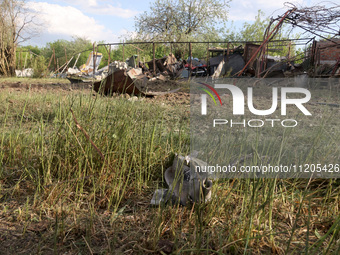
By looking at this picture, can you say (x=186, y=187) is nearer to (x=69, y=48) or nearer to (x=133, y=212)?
(x=133, y=212)

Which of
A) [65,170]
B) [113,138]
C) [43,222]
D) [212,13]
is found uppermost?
[212,13]

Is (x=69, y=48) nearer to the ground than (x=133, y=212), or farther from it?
farther from it

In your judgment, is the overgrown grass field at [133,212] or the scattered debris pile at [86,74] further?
the scattered debris pile at [86,74]

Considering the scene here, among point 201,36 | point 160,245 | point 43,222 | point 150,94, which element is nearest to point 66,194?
point 43,222

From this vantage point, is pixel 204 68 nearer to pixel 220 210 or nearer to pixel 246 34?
pixel 220 210

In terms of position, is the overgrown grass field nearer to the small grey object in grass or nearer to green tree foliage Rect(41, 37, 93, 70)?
the small grey object in grass

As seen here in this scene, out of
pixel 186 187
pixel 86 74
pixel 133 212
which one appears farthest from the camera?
pixel 86 74

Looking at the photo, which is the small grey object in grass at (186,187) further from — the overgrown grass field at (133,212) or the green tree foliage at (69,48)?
the green tree foliage at (69,48)

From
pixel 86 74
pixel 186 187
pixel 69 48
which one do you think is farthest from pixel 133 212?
pixel 69 48

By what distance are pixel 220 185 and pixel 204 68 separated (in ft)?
39.4

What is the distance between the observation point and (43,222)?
164 cm

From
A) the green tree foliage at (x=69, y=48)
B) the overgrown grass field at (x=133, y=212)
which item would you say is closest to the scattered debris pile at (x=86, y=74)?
the overgrown grass field at (x=133, y=212)

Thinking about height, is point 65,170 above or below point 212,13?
below

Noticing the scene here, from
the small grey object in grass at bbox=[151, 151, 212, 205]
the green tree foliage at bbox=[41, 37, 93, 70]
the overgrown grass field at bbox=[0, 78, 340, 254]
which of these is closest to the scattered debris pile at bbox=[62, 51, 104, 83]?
the overgrown grass field at bbox=[0, 78, 340, 254]
